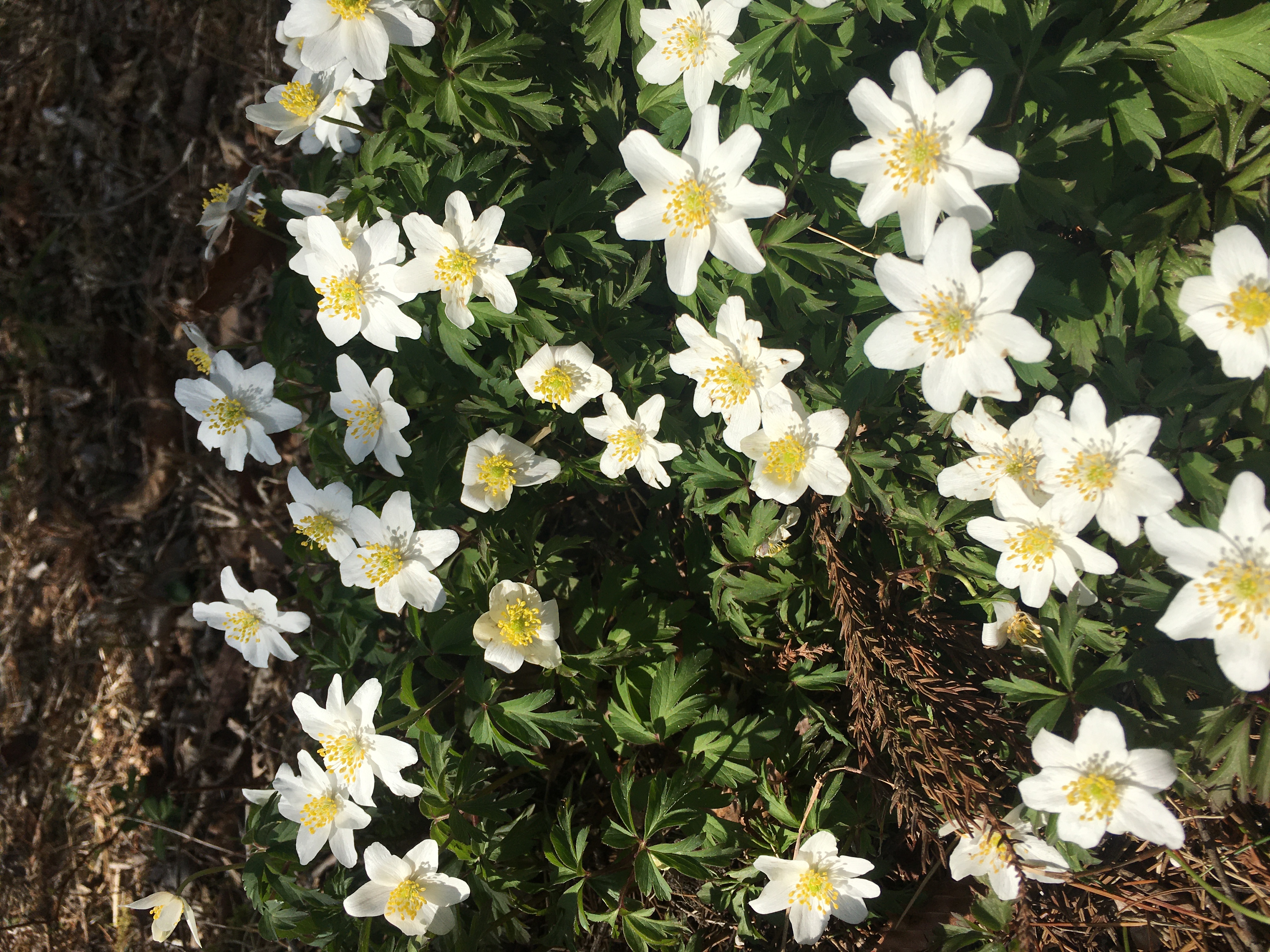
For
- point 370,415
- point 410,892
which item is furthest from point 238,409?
point 410,892

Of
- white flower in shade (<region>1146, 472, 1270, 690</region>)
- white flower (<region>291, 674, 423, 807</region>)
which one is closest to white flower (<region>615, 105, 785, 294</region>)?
white flower in shade (<region>1146, 472, 1270, 690</region>)

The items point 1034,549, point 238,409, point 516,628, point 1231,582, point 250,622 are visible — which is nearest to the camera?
point 1231,582

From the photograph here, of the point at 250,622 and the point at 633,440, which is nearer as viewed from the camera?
the point at 633,440

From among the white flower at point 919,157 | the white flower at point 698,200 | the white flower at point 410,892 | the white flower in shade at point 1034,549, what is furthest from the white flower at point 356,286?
the white flower in shade at point 1034,549

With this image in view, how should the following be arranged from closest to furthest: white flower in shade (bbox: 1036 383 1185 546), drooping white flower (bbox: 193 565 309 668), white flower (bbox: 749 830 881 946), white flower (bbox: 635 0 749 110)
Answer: white flower in shade (bbox: 1036 383 1185 546)
white flower (bbox: 635 0 749 110)
white flower (bbox: 749 830 881 946)
drooping white flower (bbox: 193 565 309 668)

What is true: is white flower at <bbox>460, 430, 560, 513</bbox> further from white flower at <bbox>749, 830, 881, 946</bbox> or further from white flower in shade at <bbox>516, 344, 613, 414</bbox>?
white flower at <bbox>749, 830, 881, 946</bbox>

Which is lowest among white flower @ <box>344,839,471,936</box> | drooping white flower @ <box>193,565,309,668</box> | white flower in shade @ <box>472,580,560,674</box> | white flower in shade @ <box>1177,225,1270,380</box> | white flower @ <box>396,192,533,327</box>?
white flower @ <box>344,839,471,936</box>

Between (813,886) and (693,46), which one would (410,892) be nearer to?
(813,886)
